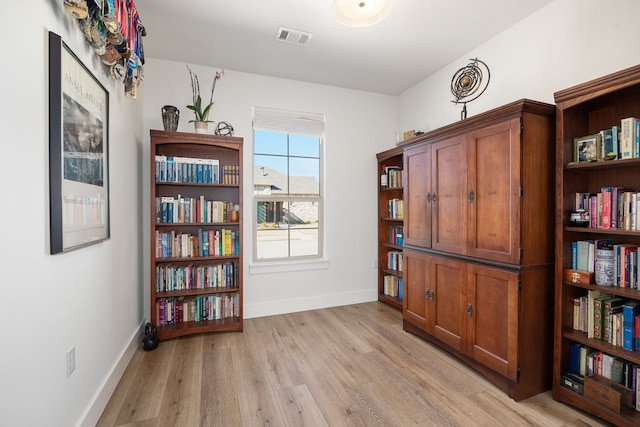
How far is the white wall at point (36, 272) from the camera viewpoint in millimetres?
1025

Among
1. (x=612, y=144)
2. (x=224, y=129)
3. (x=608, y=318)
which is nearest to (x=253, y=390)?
(x=608, y=318)

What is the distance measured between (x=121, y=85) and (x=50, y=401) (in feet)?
6.88

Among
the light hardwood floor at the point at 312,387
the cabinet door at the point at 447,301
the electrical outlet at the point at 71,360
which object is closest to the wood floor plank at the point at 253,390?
the light hardwood floor at the point at 312,387

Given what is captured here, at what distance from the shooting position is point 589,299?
1.87m

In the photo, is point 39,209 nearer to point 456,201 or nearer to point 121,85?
point 121,85

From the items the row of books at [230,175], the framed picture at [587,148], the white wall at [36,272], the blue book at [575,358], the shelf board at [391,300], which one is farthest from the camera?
the shelf board at [391,300]

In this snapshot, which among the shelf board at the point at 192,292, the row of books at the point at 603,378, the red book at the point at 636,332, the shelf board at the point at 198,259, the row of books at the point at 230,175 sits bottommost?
the row of books at the point at 603,378

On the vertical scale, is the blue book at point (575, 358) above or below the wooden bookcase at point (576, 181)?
below

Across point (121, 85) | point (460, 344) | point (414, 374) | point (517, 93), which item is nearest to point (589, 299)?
point (460, 344)

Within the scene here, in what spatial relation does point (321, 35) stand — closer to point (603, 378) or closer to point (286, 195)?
point (286, 195)

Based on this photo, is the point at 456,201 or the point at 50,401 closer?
the point at 50,401

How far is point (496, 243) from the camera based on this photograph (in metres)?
2.09

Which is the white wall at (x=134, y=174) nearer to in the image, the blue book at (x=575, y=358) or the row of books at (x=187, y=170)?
the row of books at (x=187, y=170)

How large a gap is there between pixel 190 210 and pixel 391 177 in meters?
2.42
